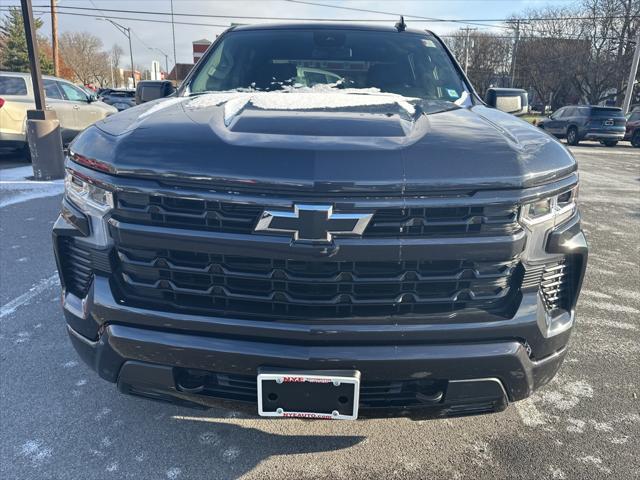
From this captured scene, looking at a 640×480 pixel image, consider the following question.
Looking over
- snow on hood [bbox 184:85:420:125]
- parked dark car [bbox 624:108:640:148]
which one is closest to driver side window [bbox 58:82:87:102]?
snow on hood [bbox 184:85:420:125]

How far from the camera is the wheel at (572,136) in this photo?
21.3m

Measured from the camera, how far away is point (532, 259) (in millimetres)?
1764

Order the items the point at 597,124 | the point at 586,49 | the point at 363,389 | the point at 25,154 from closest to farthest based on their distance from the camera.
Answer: the point at 363,389 < the point at 25,154 < the point at 597,124 < the point at 586,49

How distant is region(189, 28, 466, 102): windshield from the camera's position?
118 inches

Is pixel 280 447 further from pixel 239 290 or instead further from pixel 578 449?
pixel 578 449

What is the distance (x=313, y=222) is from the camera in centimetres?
161

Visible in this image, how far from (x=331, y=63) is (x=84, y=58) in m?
79.8

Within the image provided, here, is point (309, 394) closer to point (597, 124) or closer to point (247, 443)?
point (247, 443)

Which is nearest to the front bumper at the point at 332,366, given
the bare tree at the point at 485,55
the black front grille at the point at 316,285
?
the black front grille at the point at 316,285

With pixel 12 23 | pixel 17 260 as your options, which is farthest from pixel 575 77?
pixel 12 23

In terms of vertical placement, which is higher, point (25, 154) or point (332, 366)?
point (332, 366)

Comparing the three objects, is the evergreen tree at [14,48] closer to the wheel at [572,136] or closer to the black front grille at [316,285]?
the wheel at [572,136]

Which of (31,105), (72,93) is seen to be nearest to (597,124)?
(72,93)

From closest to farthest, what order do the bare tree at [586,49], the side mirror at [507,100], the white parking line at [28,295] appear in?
the side mirror at [507,100]
the white parking line at [28,295]
the bare tree at [586,49]
